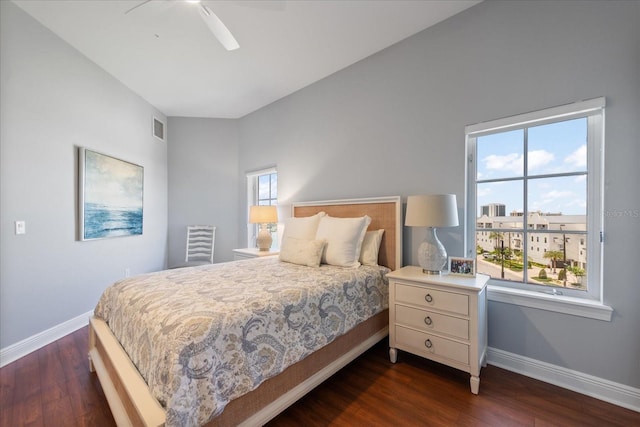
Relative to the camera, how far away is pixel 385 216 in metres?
2.51

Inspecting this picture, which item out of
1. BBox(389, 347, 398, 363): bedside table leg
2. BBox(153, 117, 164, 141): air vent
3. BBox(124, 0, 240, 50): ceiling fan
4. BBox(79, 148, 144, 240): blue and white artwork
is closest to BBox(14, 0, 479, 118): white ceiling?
BBox(124, 0, 240, 50): ceiling fan

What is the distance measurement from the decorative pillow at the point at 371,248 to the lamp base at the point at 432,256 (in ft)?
1.50

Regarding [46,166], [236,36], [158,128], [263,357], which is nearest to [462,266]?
[263,357]

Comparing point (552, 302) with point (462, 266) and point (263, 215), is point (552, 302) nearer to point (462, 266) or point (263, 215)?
point (462, 266)

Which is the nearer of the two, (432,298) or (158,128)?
(432,298)

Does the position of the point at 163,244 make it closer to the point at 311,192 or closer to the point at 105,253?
the point at 105,253

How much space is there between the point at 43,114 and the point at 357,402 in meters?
3.50

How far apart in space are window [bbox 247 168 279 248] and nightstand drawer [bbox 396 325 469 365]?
2.36m

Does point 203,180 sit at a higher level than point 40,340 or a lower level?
higher

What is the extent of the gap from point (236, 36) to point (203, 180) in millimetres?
2553

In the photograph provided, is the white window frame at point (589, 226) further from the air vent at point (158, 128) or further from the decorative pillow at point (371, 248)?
the air vent at point (158, 128)

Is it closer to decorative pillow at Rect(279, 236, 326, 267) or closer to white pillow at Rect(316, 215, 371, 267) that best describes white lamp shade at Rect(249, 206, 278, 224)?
decorative pillow at Rect(279, 236, 326, 267)

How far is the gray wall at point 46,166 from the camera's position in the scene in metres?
2.10

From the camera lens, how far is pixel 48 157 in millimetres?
2414
